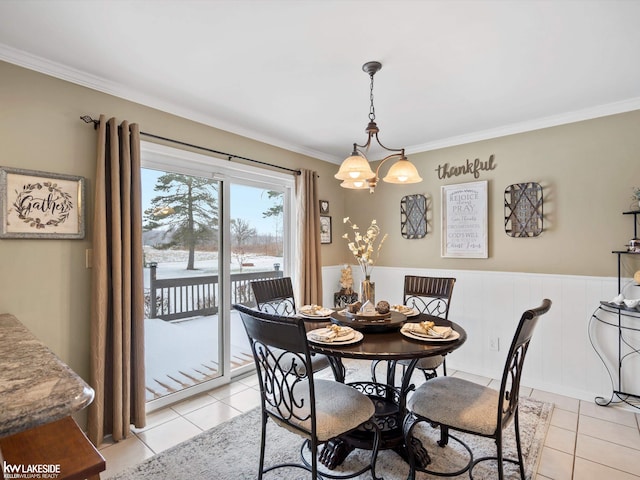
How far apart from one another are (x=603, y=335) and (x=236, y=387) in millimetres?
3359

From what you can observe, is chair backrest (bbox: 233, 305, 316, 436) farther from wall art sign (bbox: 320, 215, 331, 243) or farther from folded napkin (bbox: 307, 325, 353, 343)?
wall art sign (bbox: 320, 215, 331, 243)

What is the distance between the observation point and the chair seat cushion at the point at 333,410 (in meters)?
1.67

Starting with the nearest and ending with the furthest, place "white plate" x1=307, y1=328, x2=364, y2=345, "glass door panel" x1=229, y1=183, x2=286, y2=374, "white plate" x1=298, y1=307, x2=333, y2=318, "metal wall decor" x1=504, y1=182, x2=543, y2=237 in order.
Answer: "white plate" x1=307, y1=328, x2=364, y2=345 → "white plate" x1=298, y1=307, x2=333, y2=318 → "metal wall decor" x1=504, y1=182, x2=543, y2=237 → "glass door panel" x1=229, y1=183, x2=286, y2=374

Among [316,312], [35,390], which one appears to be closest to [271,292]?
[316,312]

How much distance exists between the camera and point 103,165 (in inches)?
92.7

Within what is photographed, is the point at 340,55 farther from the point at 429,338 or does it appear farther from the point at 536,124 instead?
the point at 536,124

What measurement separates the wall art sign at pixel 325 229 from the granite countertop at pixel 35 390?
3.32m

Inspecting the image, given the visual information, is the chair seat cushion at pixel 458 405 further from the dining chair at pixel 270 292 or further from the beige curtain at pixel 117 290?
the beige curtain at pixel 117 290

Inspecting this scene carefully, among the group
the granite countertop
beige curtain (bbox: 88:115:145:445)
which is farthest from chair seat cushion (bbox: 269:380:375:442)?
beige curtain (bbox: 88:115:145:445)

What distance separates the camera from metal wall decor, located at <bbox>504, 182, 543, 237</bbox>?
3.29 metres

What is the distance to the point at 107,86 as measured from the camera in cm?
247

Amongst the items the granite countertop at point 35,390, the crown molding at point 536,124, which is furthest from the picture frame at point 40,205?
the crown molding at point 536,124

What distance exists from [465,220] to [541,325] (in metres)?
1.26

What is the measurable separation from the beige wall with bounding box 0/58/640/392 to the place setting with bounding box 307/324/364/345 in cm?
170
